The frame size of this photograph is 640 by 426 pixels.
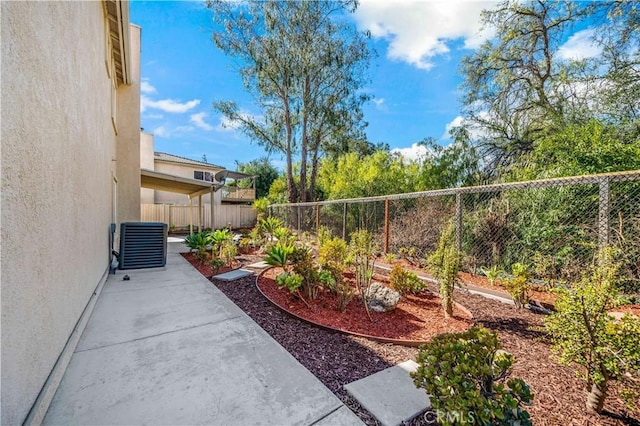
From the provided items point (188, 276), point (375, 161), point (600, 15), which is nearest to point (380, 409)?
point (188, 276)

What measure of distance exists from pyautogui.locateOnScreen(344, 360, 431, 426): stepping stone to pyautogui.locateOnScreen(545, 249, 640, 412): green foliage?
105cm

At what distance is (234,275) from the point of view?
17.7ft

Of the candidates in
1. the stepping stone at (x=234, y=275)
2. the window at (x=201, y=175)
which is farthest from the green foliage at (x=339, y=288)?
the window at (x=201, y=175)

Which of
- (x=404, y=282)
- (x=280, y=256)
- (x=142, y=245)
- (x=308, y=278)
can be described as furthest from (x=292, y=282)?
(x=142, y=245)

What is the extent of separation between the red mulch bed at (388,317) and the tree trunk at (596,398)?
4.08ft

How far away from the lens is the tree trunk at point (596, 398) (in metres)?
1.74

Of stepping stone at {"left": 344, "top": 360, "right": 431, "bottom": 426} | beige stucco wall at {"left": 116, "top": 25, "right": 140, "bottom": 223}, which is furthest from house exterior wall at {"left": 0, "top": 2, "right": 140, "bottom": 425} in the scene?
beige stucco wall at {"left": 116, "top": 25, "right": 140, "bottom": 223}

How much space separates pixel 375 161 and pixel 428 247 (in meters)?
5.91

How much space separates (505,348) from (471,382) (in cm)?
166

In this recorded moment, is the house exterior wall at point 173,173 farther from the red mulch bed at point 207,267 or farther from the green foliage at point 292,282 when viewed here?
the green foliage at point 292,282

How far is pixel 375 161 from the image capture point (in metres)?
11.2

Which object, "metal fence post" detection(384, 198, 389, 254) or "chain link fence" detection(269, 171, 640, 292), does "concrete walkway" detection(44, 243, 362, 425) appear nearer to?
"chain link fence" detection(269, 171, 640, 292)

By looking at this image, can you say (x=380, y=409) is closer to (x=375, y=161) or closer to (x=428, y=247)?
(x=428, y=247)

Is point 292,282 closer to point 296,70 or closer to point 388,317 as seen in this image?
point 388,317
